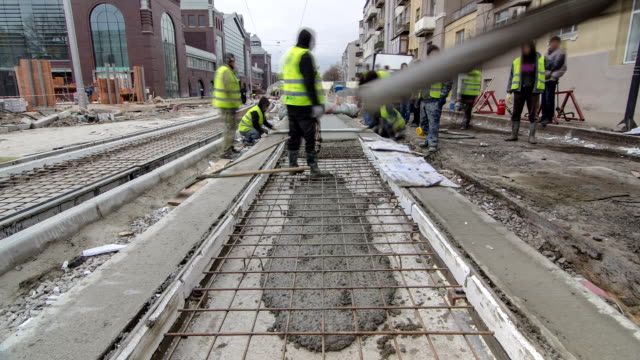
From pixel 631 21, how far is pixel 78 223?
35.4 ft

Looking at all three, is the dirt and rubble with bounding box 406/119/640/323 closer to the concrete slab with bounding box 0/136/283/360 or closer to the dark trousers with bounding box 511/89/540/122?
the dark trousers with bounding box 511/89/540/122

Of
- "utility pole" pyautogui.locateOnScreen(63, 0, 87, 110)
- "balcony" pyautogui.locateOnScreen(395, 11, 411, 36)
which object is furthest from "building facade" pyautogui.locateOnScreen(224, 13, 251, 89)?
"utility pole" pyautogui.locateOnScreen(63, 0, 87, 110)

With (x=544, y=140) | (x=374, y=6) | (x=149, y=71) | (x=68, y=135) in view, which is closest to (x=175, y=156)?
(x=68, y=135)

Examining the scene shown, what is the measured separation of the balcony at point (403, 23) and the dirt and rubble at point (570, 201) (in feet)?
87.0

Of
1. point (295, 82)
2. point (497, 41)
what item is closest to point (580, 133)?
point (295, 82)

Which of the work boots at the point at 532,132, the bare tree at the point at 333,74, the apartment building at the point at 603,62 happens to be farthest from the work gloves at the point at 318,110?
the bare tree at the point at 333,74

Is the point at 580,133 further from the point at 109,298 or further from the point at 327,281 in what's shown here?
the point at 109,298

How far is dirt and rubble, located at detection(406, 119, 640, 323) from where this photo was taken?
2232 mm

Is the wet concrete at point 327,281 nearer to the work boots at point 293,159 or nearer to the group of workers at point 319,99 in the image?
the group of workers at point 319,99

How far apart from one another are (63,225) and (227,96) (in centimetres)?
361

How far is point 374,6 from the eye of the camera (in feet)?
143

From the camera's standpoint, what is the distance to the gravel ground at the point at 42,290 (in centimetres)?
190

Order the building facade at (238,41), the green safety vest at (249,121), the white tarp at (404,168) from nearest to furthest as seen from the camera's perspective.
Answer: the white tarp at (404,168), the green safety vest at (249,121), the building facade at (238,41)

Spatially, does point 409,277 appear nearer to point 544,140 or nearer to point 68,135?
point 544,140
